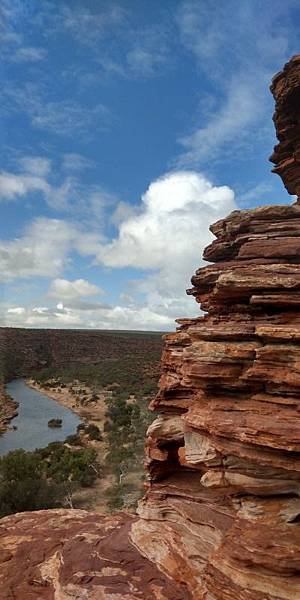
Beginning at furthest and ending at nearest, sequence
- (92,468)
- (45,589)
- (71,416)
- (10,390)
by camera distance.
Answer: (10,390) → (71,416) → (92,468) → (45,589)

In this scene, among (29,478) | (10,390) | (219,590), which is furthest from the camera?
(10,390)

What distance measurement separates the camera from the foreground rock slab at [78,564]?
12.1 metres

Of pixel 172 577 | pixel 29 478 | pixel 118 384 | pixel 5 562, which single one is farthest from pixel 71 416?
pixel 172 577

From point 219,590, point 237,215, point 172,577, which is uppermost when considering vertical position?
point 237,215

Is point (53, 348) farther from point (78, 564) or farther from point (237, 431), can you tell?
point (237, 431)

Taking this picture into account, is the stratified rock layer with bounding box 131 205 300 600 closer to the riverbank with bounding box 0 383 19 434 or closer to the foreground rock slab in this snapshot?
the foreground rock slab

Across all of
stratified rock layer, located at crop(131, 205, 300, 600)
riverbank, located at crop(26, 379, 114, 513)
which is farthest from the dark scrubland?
stratified rock layer, located at crop(131, 205, 300, 600)

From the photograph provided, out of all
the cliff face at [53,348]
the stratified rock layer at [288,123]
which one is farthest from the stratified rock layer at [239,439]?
the cliff face at [53,348]

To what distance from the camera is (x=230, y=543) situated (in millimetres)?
10523

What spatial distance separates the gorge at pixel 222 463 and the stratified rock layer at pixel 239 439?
1.2 inches

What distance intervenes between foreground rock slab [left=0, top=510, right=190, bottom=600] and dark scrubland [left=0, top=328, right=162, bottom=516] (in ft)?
38.3

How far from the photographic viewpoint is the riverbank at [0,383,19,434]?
55.7m

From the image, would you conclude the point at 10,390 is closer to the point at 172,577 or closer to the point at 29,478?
the point at 29,478

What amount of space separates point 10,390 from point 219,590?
80099 mm
